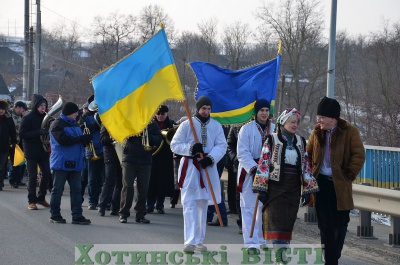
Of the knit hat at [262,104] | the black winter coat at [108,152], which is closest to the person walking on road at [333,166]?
the knit hat at [262,104]

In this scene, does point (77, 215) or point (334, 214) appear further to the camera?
point (77, 215)

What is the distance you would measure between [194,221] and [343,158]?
226 centimetres

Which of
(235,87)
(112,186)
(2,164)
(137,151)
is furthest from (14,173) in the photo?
(235,87)

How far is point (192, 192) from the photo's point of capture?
9.91 metres

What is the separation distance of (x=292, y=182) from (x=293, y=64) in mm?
42584

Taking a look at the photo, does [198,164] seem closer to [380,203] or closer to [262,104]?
[262,104]

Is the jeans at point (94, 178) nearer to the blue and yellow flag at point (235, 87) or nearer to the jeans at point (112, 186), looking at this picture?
the jeans at point (112, 186)

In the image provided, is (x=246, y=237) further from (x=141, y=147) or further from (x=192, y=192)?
(x=141, y=147)

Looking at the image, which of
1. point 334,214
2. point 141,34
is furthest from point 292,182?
point 141,34

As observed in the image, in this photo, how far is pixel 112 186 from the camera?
44.0ft

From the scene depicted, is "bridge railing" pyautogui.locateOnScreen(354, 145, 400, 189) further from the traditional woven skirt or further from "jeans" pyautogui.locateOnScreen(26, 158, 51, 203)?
the traditional woven skirt

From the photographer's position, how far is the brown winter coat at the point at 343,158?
27.1 ft

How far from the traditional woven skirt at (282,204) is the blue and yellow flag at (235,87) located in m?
3.20

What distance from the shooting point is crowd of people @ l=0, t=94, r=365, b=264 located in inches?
326
